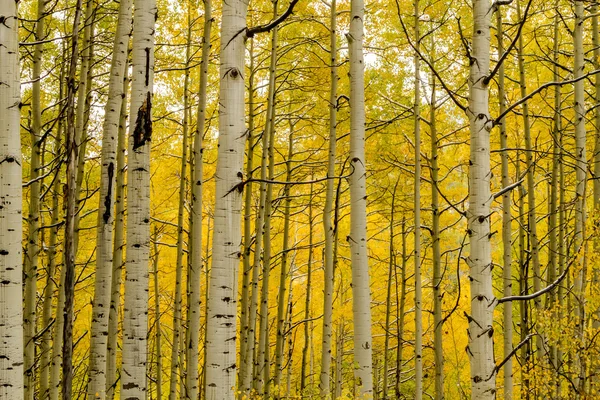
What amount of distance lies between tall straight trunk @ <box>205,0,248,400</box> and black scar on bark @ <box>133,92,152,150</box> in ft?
4.08

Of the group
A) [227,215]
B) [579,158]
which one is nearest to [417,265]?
[579,158]

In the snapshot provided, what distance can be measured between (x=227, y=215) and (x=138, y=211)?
4.97 ft

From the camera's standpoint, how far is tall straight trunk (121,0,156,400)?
158 inches

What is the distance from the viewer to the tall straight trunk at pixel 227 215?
279 centimetres

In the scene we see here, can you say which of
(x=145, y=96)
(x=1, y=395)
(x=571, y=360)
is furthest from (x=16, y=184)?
(x=571, y=360)

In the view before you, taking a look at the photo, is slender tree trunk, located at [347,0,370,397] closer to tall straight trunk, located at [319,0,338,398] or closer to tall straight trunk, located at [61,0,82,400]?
tall straight trunk, located at [319,0,338,398]

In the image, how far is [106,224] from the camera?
4.61 meters

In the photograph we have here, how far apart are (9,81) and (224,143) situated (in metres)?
1.23

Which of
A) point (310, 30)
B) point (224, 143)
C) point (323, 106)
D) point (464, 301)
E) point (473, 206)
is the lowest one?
point (464, 301)

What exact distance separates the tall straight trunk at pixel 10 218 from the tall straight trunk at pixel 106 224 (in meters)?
1.72

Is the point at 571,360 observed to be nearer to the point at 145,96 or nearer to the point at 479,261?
the point at 479,261

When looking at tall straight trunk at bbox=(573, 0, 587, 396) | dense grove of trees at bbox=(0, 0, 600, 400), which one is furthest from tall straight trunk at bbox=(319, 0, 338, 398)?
tall straight trunk at bbox=(573, 0, 587, 396)

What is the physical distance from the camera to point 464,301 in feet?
50.8

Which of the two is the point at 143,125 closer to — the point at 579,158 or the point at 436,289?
the point at 579,158
